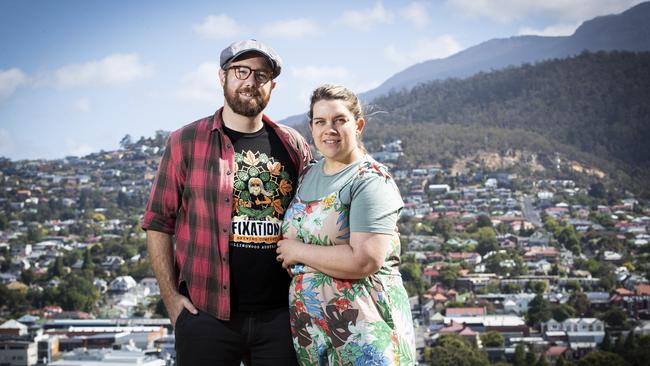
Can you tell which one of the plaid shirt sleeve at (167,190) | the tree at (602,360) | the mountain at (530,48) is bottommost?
the tree at (602,360)

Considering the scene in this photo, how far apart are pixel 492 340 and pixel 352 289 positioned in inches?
800

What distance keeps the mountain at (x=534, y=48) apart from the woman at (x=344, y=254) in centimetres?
6760

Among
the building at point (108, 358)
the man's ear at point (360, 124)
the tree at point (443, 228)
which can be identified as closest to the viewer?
the man's ear at point (360, 124)

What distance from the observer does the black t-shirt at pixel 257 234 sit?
1697 mm

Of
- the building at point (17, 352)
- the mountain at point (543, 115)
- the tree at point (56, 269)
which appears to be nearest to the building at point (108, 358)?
the building at point (17, 352)

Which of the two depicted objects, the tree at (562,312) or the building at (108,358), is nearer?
the building at (108,358)

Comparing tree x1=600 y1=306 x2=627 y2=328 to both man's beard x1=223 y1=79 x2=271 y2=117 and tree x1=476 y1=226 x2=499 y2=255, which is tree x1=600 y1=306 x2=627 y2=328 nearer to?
tree x1=476 y1=226 x2=499 y2=255

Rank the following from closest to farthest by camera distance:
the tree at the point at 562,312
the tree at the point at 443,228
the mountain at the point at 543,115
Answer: the tree at the point at 562,312
the tree at the point at 443,228
the mountain at the point at 543,115

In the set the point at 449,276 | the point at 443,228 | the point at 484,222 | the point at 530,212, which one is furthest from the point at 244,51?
the point at 530,212

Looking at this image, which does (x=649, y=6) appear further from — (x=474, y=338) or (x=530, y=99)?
(x=474, y=338)

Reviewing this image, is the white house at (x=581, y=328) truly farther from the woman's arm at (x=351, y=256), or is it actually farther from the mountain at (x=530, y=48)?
the mountain at (x=530, y=48)

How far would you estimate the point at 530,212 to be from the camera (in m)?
43.8

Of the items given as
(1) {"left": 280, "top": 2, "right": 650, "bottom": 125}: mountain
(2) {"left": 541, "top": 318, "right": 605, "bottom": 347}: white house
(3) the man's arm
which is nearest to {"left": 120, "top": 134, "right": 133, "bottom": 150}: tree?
(1) {"left": 280, "top": 2, "right": 650, "bottom": 125}: mountain

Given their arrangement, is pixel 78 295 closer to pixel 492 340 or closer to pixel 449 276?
pixel 449 276
